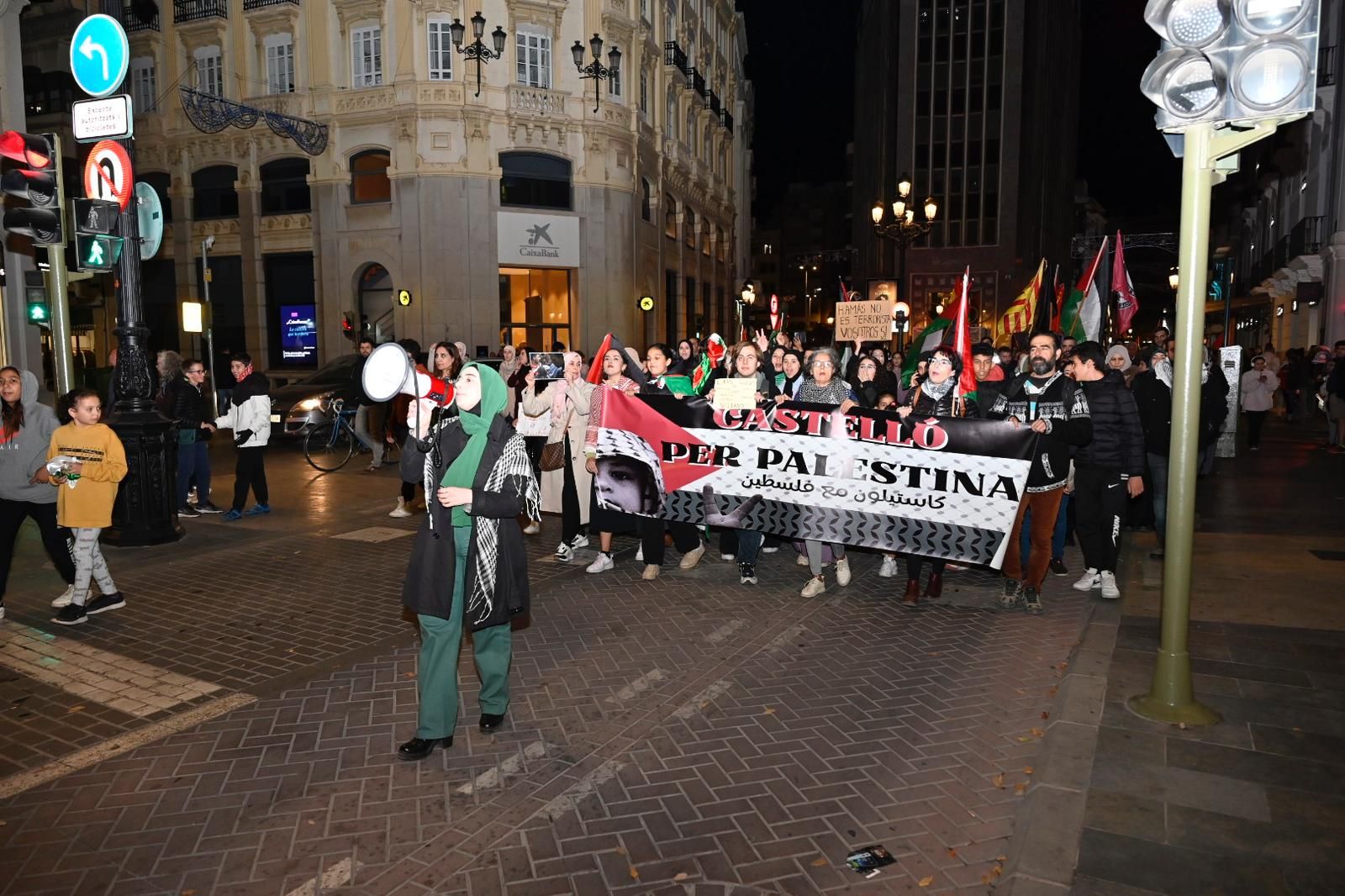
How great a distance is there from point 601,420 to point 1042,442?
3.74 meters

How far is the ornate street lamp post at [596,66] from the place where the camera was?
93.7 ft

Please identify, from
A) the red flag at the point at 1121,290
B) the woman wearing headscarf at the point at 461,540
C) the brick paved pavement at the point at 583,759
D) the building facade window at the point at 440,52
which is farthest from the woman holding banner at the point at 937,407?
the building facade window at the point at 440,52

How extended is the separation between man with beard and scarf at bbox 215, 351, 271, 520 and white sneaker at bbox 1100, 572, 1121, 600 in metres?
9.44

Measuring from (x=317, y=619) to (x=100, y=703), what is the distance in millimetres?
1790

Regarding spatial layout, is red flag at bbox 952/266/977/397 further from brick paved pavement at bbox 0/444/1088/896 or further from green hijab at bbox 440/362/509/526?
green hijab at bbox 440/362/509/526

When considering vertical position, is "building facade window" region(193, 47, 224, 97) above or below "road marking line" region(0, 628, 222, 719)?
above

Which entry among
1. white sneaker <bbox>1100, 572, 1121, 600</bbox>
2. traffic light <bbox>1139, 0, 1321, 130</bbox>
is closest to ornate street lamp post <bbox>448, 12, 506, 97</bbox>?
white sneaker <bbox>1100, 572, 1121, 600</bbox>

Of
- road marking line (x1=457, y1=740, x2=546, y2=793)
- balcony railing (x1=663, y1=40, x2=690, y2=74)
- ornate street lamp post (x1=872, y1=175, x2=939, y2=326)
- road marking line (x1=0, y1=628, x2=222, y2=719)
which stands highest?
balcony railing (x1=663, y1=40, x2=690, y2=74)

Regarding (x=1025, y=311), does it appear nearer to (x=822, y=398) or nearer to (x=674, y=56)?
(x=822, y=398)

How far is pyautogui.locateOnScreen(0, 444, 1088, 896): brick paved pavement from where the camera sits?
3.80 m

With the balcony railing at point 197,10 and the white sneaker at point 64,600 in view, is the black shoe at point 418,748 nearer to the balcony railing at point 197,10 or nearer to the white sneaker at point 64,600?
the white sneaker at point 64,600

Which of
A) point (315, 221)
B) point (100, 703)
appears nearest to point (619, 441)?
point (100, 703)

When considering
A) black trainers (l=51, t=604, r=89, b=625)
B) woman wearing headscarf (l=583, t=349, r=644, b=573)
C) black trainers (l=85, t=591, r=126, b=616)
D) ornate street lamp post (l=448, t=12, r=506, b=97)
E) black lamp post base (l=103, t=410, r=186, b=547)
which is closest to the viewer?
black trainers (l=51, t=604, r=89, b=625)

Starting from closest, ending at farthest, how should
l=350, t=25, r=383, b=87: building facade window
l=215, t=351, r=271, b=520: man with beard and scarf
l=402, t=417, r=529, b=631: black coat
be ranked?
l=402, t=417, r=529, b=631: black coat → l=215, t=351, r=271, b=520: man with beard and scarf → l=350, t=25, r=383, b=87: building facade window
